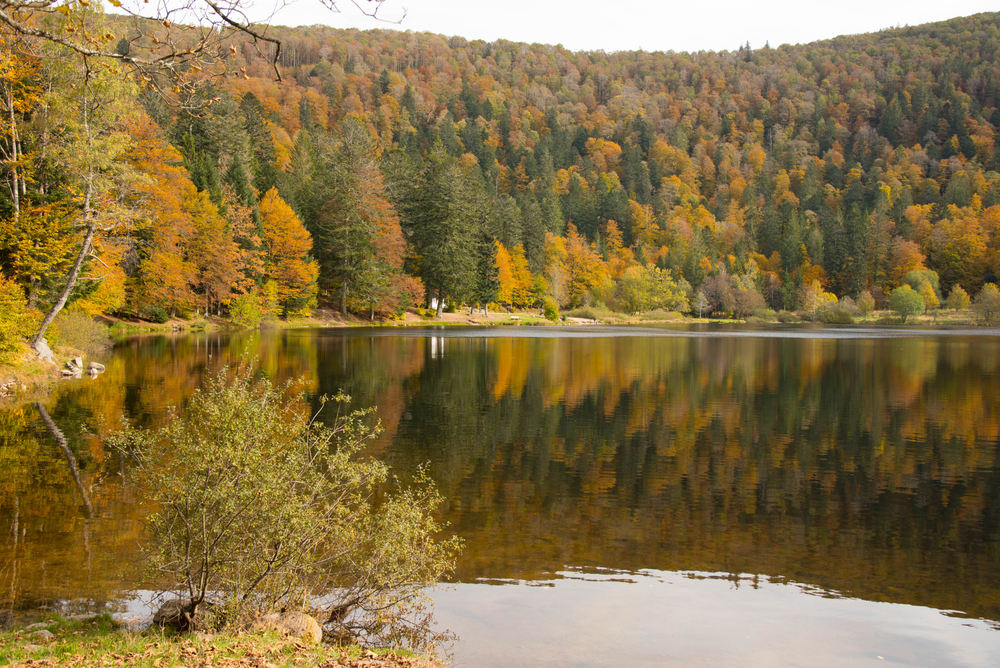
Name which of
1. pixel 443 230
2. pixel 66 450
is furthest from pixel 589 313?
pixel 66 450

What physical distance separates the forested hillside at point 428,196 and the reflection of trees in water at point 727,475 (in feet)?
23.3

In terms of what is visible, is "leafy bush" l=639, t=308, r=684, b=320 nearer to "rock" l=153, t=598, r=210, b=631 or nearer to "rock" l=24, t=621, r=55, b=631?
"rock" l=153, t=598, r=210, b=631

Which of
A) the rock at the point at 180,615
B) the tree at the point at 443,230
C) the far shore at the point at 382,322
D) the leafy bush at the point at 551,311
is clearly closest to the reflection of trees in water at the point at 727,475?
the rock at the point at 180,615

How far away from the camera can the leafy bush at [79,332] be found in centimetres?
2908

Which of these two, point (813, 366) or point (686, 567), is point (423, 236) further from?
point (686, 567)

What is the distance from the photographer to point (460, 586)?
8156 mm

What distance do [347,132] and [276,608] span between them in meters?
82.3

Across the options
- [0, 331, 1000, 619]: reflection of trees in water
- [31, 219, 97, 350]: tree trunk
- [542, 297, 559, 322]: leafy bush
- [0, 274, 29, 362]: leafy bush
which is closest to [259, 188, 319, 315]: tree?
[0, 331, 1000, 619]: reflection of trees in water

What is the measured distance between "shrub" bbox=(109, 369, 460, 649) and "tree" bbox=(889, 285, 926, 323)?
4623 inches

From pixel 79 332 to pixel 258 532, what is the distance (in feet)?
92.3

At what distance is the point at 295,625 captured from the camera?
6.26m

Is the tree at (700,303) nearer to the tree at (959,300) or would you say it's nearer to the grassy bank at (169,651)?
the tree at (959,300)

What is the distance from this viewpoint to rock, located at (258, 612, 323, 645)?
6152mm

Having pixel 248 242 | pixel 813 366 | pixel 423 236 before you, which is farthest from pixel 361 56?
pixel 813 366
